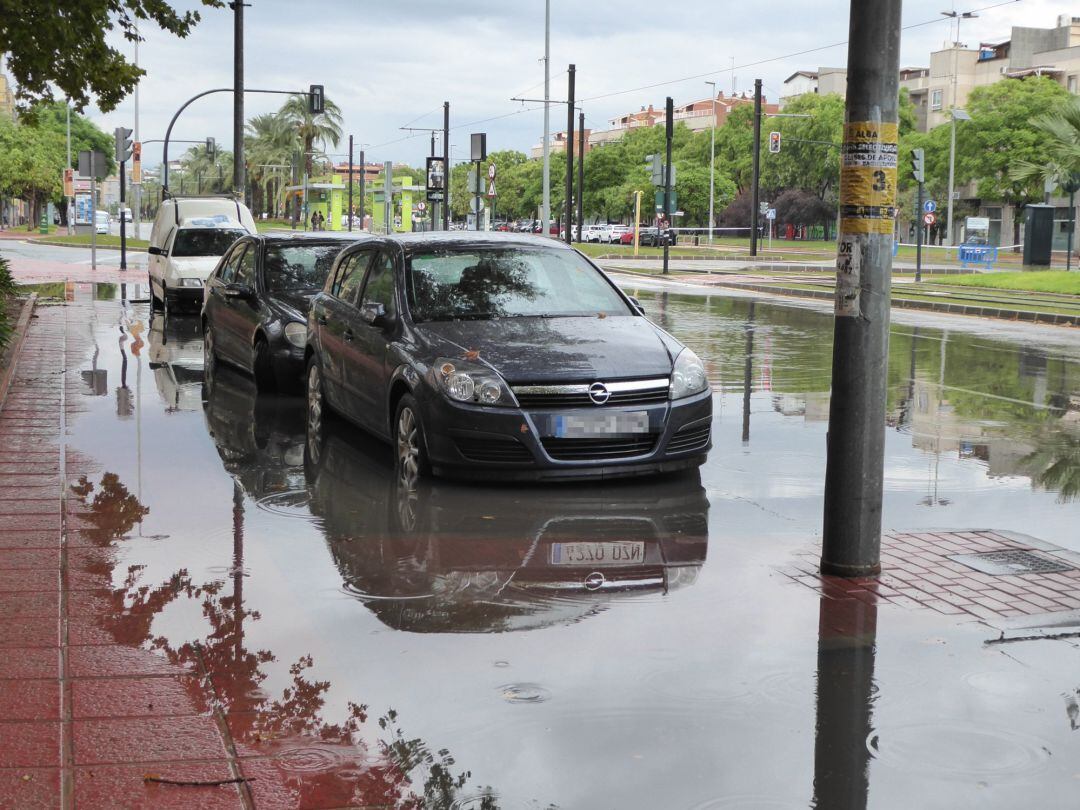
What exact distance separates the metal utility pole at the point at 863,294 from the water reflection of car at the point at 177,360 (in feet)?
24.1

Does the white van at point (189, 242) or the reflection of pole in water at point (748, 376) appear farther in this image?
the white van at point (189, 242)

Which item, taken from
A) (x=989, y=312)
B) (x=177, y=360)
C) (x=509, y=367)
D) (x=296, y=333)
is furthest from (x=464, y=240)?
(x=989, y=312)

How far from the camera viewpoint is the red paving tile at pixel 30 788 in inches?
146

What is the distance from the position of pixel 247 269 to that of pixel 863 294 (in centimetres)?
899

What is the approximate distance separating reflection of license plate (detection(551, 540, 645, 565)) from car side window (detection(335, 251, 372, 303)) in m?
3.81

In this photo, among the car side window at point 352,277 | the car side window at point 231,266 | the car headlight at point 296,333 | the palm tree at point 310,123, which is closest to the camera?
the car side window at point 352,277

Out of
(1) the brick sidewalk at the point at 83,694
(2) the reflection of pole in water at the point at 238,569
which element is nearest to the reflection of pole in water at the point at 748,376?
(2) the reflection of pole in water at the point at 238,569

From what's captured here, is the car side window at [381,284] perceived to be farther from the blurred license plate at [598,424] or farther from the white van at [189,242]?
the white van at [189,242]

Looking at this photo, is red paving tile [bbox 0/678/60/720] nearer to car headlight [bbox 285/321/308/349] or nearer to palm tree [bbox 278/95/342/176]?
car headlight [bbox 285/321/308/349]

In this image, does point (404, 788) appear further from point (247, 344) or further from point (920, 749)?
point (247, 344)

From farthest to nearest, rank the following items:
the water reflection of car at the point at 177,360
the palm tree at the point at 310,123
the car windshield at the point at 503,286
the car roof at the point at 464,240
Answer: the palm tree at the point at 310,123
the water reflection of car at the point at 177,360
the car roof at the point at 464,240
the car windshield at the point at 503,286

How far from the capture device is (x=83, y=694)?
464cm

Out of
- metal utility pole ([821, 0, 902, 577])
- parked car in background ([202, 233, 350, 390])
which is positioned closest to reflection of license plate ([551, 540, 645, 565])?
metal utility pole ([821, 0, 902, 577])

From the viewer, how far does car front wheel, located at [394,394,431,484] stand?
838cm
